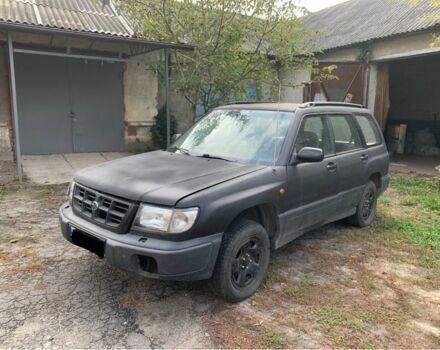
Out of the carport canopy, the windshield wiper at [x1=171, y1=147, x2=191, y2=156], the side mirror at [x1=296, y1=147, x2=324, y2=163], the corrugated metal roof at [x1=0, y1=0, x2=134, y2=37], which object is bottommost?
the windshield wiper at [x1=171, y1=147, x2=191, y2=156]

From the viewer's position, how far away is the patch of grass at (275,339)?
2795 mm

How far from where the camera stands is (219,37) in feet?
25.5

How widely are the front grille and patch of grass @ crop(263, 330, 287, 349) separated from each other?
52.8 inches

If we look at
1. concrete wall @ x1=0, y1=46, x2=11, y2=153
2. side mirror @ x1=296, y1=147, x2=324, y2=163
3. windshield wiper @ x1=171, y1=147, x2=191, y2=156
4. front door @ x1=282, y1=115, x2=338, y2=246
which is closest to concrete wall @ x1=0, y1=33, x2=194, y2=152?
concrete wall @ x1=0, y1=46, x2=11, y2=153

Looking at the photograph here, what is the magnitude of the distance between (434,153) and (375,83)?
3814 mm

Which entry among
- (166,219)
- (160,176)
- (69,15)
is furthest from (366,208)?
(69,15)

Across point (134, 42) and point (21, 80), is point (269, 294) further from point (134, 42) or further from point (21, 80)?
point (21, 80)

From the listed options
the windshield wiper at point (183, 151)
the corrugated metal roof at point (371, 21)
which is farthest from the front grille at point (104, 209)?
the corrugated metal roof at point (371, 21)

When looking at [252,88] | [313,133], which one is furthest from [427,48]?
[313,133]

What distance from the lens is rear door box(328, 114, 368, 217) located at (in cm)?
454

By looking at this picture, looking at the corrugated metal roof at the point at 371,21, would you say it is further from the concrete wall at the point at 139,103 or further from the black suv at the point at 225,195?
the black suv at the point at 225,195

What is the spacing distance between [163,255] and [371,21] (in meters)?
12.6

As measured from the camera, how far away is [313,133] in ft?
13.8

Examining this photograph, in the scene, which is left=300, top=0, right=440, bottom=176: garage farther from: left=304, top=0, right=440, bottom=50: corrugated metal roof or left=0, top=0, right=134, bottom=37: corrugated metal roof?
left=0, top=0, right=134, bottom=37: corrugated metal roof
